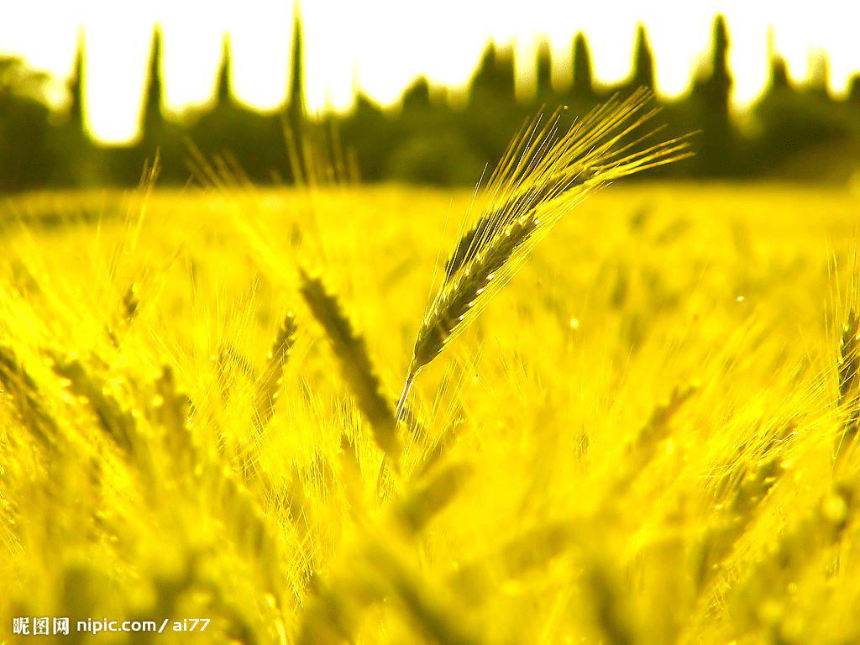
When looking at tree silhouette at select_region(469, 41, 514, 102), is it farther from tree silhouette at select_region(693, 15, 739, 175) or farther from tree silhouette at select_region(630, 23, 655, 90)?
tree silhouette at select_region(693, 15, 739, 175)

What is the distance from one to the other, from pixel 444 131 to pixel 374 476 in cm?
1644

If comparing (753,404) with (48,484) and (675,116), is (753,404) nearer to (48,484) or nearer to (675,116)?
(48,484)

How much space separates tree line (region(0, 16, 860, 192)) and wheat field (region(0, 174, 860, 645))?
37.4 ft

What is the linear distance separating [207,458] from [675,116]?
1560 centimetres

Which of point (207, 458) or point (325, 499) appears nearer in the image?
point (207, 458)

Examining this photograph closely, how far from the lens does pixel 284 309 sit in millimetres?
581

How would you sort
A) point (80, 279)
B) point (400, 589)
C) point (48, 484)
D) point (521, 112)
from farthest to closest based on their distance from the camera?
1. point (521, 112)
2. point (80, 279)
3. point (48, 484)
4. point (400, 589)

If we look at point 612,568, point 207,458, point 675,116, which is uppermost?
point 675,116

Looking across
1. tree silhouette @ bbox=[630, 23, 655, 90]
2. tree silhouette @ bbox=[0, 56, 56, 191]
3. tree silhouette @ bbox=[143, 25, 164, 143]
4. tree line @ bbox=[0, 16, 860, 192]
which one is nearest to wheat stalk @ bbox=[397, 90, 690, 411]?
tree silhouette @ bbox=[0, 56, 56, 191]

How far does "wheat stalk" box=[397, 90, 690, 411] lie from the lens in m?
0.48

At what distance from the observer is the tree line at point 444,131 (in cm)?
1331

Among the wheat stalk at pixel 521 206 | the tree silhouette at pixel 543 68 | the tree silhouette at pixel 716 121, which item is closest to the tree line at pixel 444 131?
the tree silhouette at pixel 716 121

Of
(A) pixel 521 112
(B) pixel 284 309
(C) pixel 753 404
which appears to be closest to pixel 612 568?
(C) pixel 753 404

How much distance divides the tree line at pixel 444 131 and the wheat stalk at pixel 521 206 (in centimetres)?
1136
